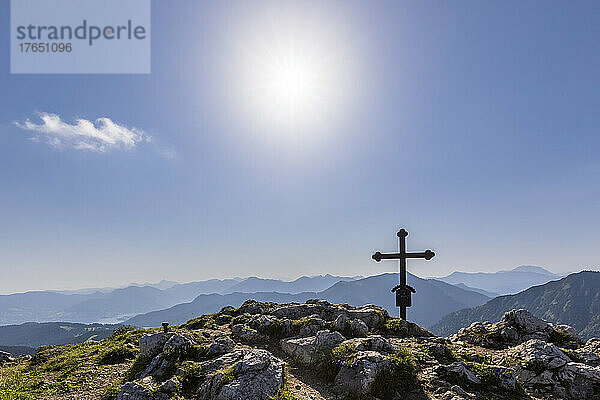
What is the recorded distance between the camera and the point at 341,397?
11.1 m

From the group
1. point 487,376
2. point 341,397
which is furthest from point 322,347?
point 487,376

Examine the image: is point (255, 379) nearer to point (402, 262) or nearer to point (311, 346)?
point (311, 346)

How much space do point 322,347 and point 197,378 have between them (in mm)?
5635

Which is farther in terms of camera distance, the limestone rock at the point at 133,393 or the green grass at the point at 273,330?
the green grass at the point at 273,330

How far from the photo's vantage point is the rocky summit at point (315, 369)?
11188 millimetres

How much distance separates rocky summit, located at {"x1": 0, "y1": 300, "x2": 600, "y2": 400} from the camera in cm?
1119

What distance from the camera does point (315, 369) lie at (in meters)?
13.3

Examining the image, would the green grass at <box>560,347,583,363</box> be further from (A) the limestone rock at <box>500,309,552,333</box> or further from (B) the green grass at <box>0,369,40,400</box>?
(B) the green grass at <box>0,369,40,400</box>

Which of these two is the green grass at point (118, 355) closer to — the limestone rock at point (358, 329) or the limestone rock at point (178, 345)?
the limestone rock at point (178, 345)

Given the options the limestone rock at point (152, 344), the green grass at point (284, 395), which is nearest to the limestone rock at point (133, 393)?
the limestone rock at point (152, 344)

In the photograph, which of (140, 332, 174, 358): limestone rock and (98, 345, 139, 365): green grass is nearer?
(140, 332, 174, 358): limestone rock

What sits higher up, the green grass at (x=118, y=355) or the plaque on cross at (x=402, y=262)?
the plaque on cross at (x=402, y=262)

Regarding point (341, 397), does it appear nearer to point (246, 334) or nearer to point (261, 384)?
point (261, 384)

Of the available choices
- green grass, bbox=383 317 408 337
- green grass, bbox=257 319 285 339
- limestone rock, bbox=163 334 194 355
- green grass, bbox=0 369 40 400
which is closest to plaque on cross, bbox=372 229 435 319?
green grass, bbox=383 317 408 337
